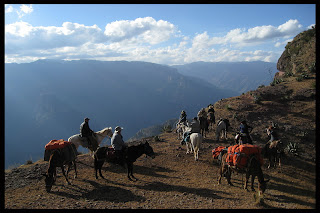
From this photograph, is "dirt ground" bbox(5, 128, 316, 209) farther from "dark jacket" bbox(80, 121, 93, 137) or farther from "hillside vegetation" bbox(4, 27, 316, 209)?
"dark jacket" bbox(80, 121, 93, 137)

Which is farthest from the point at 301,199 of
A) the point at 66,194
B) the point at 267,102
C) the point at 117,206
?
the point at 267,102

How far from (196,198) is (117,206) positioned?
3.41m

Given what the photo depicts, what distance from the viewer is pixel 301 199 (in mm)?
8805

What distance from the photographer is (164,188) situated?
9.88 metres

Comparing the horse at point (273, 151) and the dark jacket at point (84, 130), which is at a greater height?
the dark jacket at point (84, 130)

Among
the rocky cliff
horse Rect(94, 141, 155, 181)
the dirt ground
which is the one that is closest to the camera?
the dirt ground

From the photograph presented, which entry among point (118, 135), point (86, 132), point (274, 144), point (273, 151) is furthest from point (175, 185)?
point (86, 132)

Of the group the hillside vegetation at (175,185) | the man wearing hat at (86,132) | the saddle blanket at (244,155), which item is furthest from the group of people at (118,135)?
the saddle blanket at (244,155)

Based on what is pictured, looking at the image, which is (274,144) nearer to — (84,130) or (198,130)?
(198,130)

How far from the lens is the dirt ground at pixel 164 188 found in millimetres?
8320

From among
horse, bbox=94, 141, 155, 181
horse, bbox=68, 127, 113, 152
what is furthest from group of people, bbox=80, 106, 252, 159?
horse, bbox=94, 141, 155, 181

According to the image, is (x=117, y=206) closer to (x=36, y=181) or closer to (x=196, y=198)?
(x=196, y=198)

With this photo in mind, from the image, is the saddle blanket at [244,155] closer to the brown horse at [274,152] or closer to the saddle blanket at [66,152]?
the brown horse at [274,152]

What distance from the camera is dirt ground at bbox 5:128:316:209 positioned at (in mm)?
8320
